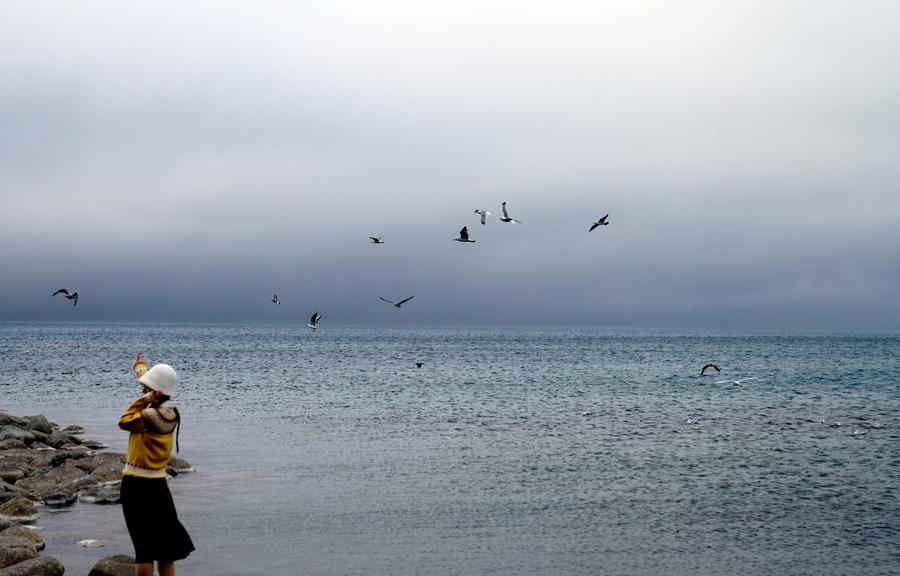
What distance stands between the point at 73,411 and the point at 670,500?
1148 inches

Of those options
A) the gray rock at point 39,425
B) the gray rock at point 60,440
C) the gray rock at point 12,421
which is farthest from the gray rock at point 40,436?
the gray rock at point 12,421

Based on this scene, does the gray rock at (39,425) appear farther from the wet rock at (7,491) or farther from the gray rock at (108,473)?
the wet rock at (7,491)

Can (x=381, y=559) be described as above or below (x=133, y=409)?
below

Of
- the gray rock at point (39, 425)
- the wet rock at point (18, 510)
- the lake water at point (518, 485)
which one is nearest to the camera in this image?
the lake water at point (518, 485)

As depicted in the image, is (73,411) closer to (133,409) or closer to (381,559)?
(381,559)

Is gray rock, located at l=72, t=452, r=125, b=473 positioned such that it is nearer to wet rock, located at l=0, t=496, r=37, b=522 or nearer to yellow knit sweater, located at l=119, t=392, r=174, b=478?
wet rock, located at l=0, t=496, r=37, b=522

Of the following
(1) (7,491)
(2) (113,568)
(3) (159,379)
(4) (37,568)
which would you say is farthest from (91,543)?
(3) (159,379)

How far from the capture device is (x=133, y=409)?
9336 mm

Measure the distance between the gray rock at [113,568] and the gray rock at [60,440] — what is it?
14349 millimetres

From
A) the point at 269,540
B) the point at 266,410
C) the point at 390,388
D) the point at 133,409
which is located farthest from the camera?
the point at 390,388

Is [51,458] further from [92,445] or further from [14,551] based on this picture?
[14,551]

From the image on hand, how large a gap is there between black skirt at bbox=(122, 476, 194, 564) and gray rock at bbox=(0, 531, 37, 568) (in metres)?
3.94

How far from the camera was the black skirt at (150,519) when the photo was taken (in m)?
9.53

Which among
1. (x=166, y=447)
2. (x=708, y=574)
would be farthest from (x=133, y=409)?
(x=708, y=574)
